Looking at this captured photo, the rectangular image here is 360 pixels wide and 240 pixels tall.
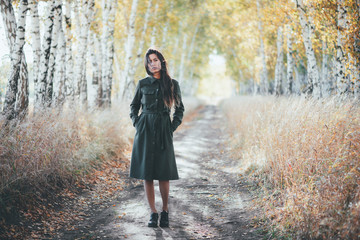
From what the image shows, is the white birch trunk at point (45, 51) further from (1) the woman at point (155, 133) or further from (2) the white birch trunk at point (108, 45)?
(2) the white birch trunk at point (108, 45)

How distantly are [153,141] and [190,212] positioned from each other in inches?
57.5

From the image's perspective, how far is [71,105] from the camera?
836cm

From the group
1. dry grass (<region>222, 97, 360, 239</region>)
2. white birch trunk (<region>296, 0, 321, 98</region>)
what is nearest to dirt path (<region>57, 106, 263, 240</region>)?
dry grass (<region>222, 97, 360, 239</region>)

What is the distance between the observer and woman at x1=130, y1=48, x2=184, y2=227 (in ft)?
14.8

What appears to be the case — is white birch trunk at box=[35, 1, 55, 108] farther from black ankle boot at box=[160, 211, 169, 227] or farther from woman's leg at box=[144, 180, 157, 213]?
black ankle boot at box=[160, 211, 169, 227]

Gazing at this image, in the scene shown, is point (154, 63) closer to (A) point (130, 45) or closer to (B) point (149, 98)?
(B) point (149, 98)

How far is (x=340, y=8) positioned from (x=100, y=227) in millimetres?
7726

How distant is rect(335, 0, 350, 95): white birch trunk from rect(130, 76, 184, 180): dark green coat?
5.95m

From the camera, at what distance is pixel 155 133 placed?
14.8ft

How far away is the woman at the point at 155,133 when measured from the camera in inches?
→ 178

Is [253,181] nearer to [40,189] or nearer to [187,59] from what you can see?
[40,189]

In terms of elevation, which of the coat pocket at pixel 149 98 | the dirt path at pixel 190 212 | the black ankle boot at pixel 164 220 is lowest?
the dirt path at pixel 190 212

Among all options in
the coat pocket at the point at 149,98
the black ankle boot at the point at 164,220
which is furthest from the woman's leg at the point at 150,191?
the coat pocket at the point at 149,98

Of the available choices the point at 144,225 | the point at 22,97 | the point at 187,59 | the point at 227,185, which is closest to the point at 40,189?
the point at 144,225
